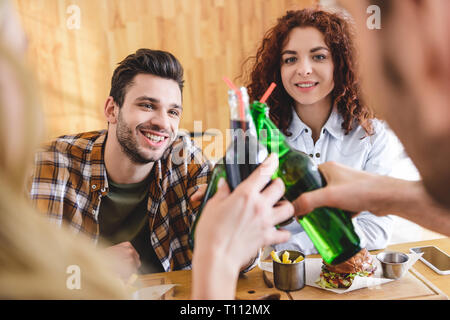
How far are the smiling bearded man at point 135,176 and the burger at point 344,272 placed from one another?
0.61 m

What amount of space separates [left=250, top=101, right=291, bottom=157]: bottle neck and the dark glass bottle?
25 millimetres

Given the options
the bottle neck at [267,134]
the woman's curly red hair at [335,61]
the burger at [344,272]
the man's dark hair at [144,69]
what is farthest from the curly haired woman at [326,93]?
the bottle neck at [267,134]

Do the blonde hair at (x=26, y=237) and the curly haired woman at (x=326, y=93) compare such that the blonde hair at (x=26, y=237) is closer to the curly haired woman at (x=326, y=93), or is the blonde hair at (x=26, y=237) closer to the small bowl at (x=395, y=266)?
the small bowl at (x=395, y=266)

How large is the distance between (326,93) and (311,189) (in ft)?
3.76

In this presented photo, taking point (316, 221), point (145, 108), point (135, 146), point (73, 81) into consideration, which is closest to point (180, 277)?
point (316, 221)

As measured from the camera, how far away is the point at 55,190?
4.91ft

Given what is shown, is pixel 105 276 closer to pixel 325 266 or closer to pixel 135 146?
pixel 325 266

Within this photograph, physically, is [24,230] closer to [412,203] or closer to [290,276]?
[412,203]

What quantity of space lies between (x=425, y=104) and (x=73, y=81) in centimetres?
370

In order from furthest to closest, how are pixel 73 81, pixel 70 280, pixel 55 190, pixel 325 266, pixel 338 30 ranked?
pixel 73 81 → pixel 338 30 → pixel 55 190 → pixel 325 266 → pixel 70 280

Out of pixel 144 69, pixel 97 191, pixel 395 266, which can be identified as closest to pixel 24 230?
pixel 395 266

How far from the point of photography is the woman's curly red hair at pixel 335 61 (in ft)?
5.62

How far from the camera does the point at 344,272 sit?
0.96 metres

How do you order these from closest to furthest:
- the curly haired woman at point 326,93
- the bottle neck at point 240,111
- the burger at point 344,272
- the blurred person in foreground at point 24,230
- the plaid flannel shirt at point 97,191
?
1. the blurred person in foreground at point 24,230
2. the bottle neck at point 240,111
3. the burger at point 344,272
4. the plaid flannel shirt at point 97,191
5. the curly haired woman at point 326,93
